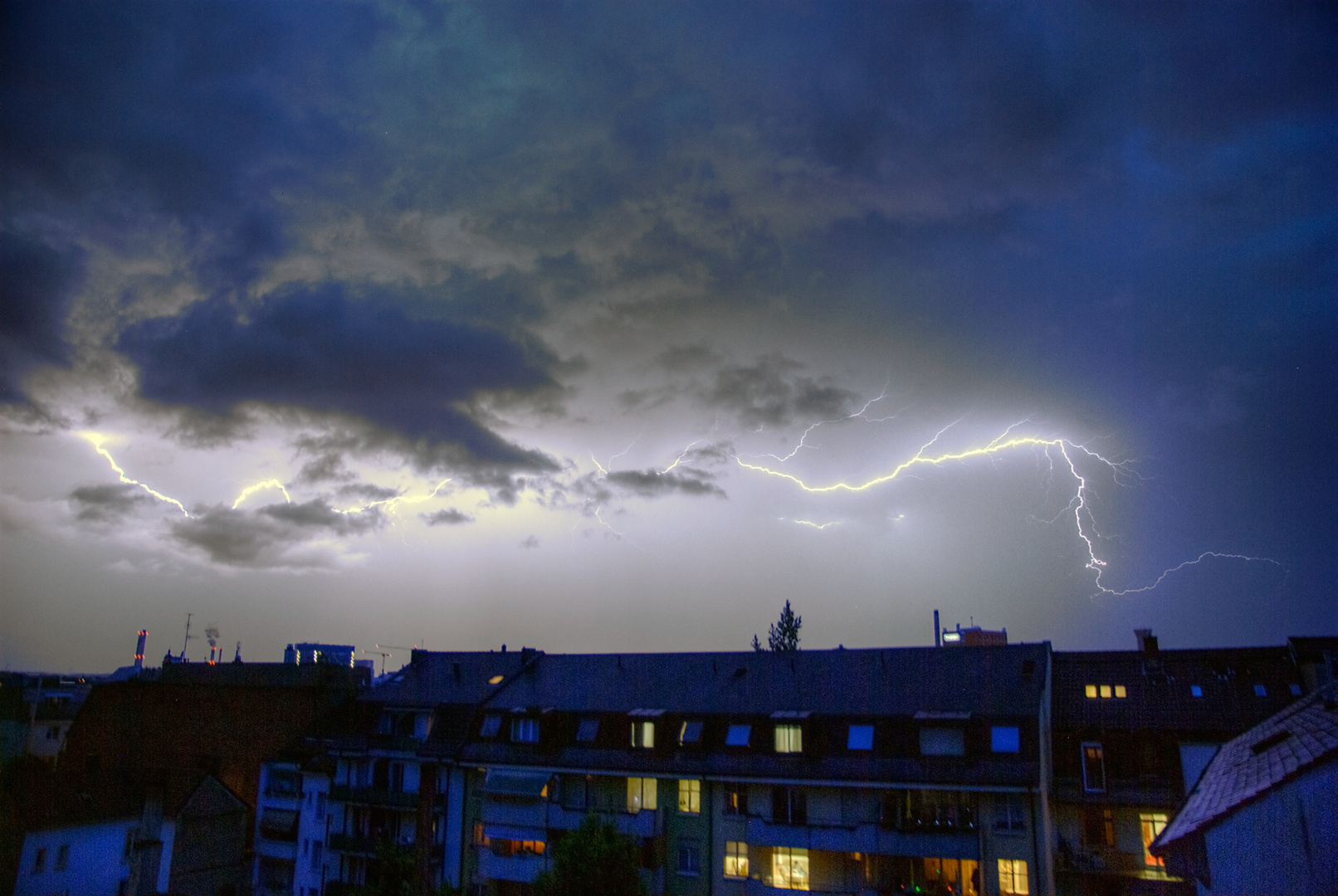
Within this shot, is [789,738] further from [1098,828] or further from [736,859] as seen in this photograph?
[1098,828]

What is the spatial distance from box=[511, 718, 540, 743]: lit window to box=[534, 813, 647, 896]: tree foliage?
33.9 ft

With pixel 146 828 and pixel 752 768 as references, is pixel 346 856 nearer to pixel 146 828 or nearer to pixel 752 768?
pixel 146 828

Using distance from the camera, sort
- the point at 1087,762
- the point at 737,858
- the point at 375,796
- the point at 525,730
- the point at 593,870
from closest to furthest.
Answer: the point at 593,870, the point at 1087,762, the point at 737,858, the point at 525,730, the point at 375,796

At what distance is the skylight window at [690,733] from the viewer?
3147 centimetres

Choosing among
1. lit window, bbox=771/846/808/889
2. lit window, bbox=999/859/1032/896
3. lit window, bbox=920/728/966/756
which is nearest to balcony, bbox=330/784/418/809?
lit window, bbox=771/846/808/889

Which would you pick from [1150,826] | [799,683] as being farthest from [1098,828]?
[799,683]

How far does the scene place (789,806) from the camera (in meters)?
28.8

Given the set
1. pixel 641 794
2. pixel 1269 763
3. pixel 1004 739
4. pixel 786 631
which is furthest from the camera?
pixel 786 631

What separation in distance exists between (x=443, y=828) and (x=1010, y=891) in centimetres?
2309

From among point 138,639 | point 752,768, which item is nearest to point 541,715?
point 752,768

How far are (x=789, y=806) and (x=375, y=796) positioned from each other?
64.1ft

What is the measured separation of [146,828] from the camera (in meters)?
35.8

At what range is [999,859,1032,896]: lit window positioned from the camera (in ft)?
82.7

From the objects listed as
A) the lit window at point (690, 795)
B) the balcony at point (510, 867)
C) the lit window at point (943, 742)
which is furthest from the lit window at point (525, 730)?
the lit window at point (943, 742)
